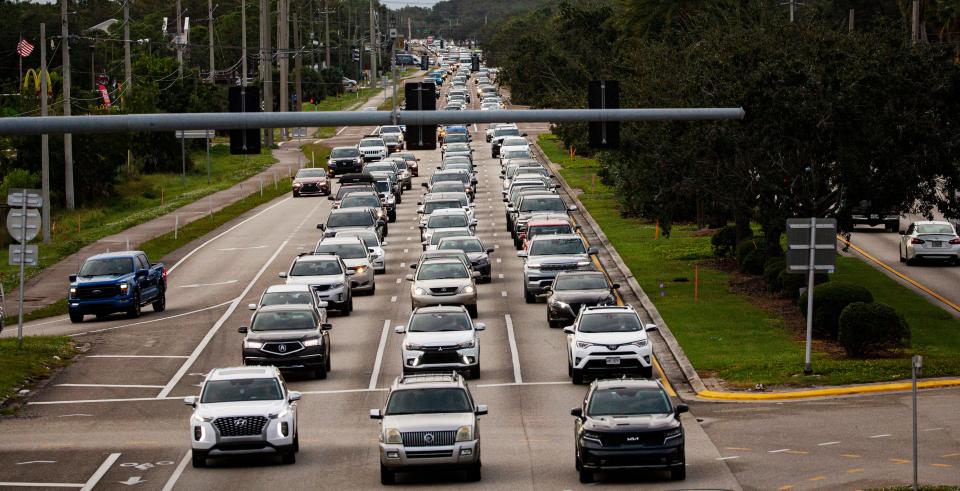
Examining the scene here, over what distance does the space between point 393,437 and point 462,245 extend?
2643 cm

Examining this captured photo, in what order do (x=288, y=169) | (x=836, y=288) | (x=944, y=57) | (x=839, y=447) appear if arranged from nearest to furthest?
(x=839, y=447), (x=836, y=288), (x=944, y=57), (x=288, y=169)

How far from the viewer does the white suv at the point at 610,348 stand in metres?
32.5

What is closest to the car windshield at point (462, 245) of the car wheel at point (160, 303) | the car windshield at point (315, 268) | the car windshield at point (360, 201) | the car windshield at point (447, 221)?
the car windshield at point (447, 221)

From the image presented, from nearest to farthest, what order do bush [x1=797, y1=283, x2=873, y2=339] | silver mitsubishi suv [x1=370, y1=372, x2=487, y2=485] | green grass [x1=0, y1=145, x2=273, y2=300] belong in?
silver mitsubishi suv [x1=370, y1=372, x2=487, y2=485] < bush [x1=797, y1=283, x2=873, y2=339] < green grass [x1=0, y1=145, x2=273, y2=300]

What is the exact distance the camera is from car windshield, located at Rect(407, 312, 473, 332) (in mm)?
34219

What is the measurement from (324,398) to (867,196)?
57.7 ft

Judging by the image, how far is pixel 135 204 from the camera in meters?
84.2

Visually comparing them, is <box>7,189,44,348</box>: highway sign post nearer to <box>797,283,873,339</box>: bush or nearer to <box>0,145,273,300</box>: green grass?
<box>0,145,273,300</box>: green grass

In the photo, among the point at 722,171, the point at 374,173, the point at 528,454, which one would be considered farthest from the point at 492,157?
the point at 528,454

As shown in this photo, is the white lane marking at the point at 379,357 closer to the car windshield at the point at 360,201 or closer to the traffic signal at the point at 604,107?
the traffic signal at the point at 604,107

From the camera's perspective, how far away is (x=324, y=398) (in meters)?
32.4

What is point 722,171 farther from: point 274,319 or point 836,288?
point 274,319

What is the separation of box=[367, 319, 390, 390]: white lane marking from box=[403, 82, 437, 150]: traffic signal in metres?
8.31

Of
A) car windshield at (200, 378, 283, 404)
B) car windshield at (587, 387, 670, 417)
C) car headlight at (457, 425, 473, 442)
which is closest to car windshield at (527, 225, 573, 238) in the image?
car windshield at (200, 378, 283, 404)
